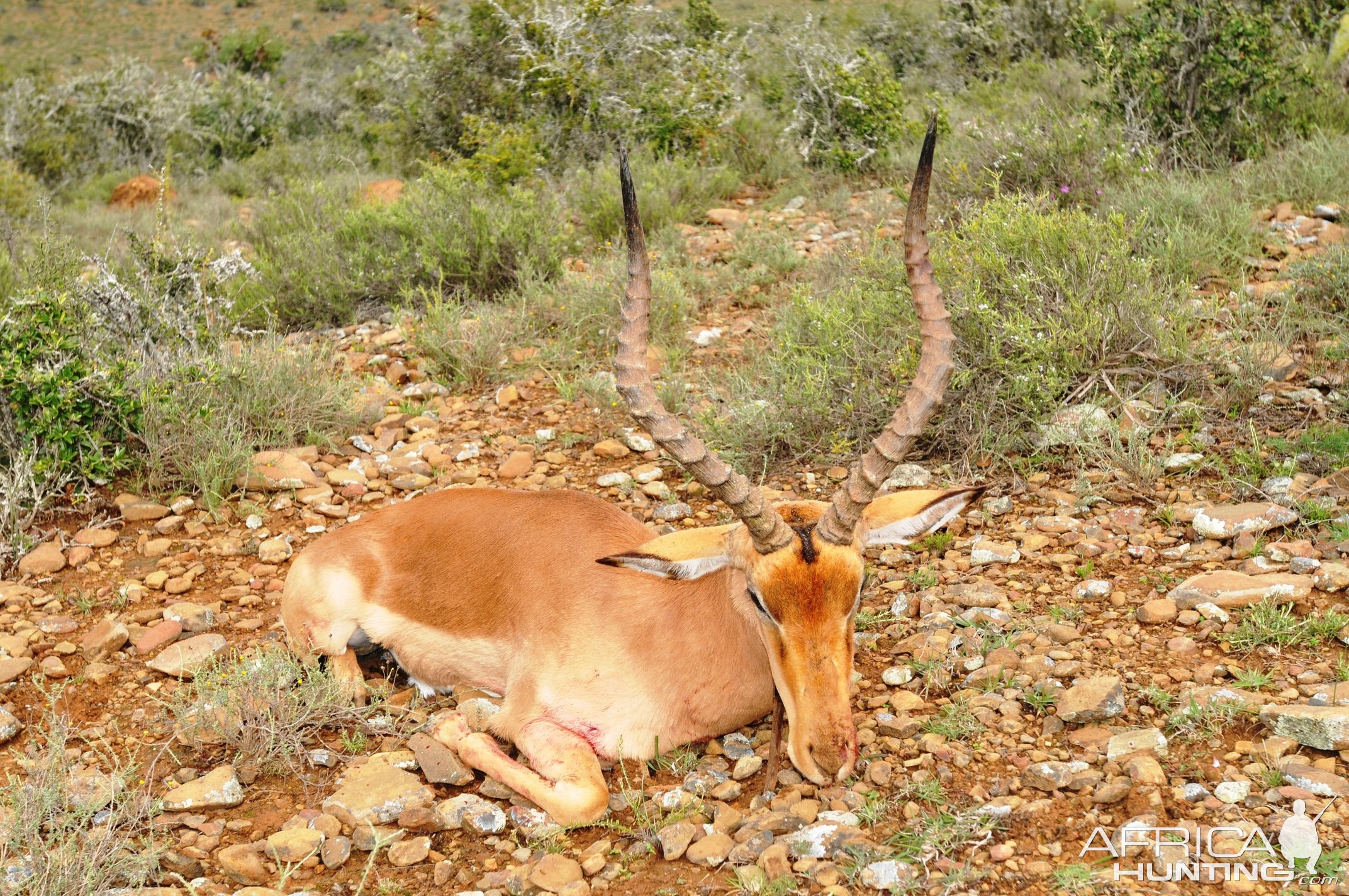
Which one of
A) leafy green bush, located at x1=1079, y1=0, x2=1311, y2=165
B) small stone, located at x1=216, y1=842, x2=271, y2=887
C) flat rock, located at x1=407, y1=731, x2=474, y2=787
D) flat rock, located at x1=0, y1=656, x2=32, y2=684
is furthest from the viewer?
leafy green bush, located at x1=1079, y1=0, x2=1311, y2=165

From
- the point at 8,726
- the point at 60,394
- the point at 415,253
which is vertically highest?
the point at 60,394

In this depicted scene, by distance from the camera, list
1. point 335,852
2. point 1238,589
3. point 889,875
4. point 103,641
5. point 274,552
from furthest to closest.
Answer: point 274,552, point 103,641, point 1238,589, point 335,852, point 889,875

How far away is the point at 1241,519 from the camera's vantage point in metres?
4.99

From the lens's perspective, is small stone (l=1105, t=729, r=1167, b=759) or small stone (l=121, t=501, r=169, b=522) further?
small stone (l=121, t=501, r=169, b=522)

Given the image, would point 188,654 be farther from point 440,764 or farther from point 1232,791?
point 1232,791

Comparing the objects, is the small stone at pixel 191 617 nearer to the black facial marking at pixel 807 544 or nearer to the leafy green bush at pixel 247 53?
the black facial marking at pixel 807 544

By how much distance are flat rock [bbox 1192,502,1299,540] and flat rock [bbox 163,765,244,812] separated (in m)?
4.17

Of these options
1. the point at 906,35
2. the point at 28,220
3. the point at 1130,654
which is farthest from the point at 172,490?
the point at 906,35

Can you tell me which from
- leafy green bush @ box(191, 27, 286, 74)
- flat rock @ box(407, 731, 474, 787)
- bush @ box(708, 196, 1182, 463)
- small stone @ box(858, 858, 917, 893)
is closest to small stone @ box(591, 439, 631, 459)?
bush @ box(708, 196, 1182, 463)

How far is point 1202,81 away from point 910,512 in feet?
25.1

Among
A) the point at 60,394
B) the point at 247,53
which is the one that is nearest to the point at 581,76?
the point at 60,394

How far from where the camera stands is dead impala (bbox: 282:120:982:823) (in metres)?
3.62

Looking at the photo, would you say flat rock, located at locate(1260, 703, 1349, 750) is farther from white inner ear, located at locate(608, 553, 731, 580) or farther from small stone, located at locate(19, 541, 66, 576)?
small stone, located at locate(19, 541, 66, 576)

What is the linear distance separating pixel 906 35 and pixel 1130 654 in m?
15.8
